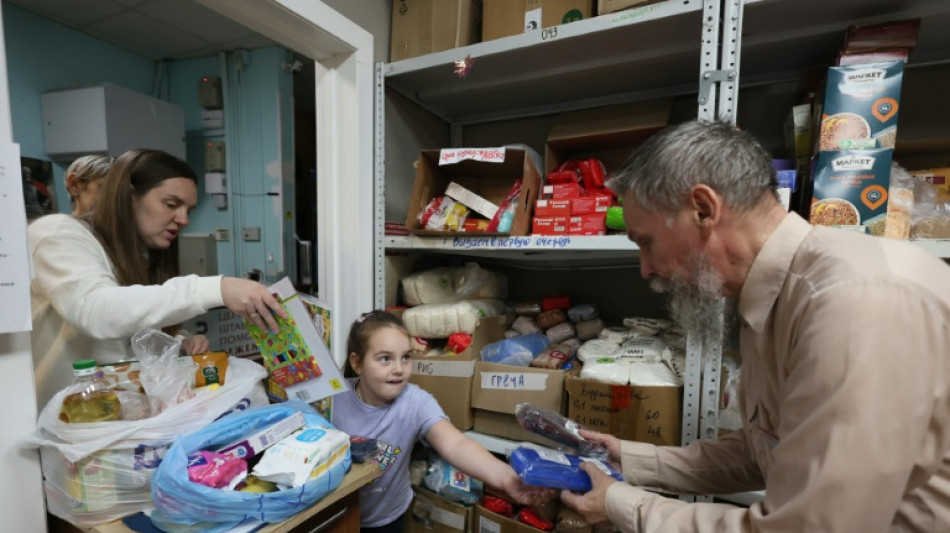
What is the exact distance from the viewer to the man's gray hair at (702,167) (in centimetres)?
71

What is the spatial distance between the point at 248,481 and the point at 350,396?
481 millimetres

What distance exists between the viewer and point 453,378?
1.45 metres

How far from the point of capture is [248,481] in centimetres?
82

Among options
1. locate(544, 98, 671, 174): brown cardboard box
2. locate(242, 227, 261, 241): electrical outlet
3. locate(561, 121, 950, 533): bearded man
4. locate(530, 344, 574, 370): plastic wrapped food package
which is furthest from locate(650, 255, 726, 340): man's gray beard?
locate(242, 227, 261, 241): electrical outlet

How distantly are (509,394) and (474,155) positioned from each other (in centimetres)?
77

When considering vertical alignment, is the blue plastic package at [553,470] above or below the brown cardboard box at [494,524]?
above

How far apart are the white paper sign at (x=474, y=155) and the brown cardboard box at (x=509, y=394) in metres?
0.66

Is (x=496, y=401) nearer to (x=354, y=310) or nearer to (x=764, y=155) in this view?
(x=354, y=310)

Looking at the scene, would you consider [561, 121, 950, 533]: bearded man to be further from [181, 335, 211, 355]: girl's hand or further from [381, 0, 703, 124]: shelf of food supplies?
[181, 335, 211, 355]: girl's hand

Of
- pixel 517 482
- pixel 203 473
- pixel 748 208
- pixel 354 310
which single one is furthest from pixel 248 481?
pixel 748 208

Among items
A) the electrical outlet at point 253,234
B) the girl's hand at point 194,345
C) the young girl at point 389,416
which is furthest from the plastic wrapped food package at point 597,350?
the electrical outlet at point 253,234

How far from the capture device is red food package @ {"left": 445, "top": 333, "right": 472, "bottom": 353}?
4.80ft

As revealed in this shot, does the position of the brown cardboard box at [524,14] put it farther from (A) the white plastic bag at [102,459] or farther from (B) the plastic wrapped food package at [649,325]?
(A) the white plastic bag at [102,459]

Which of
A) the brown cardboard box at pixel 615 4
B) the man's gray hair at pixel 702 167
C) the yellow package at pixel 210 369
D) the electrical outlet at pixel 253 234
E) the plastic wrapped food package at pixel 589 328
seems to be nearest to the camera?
the man's gray hair at pixel 702 167
